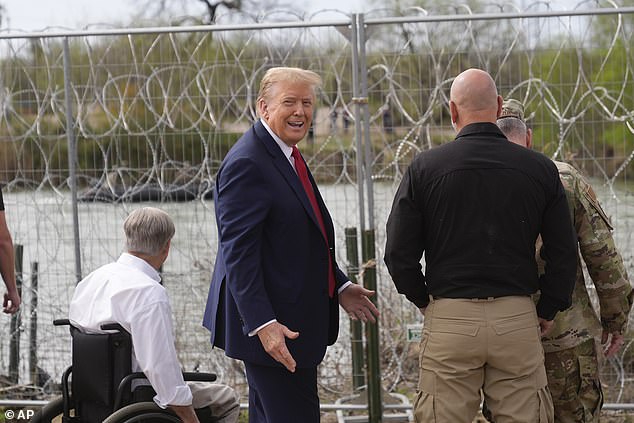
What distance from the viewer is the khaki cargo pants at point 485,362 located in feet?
11.8

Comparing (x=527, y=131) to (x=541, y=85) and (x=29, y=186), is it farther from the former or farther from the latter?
(x=29, y=186)

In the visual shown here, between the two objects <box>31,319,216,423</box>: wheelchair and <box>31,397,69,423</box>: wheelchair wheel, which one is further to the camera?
<box>31,397,69,423</box>: wheelchair wheel

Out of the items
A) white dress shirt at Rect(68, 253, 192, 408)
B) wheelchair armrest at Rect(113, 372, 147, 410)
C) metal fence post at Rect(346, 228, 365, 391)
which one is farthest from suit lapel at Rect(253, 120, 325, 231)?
metal fence post at Rect(346, 228, 365, 391)

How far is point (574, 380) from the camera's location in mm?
4004

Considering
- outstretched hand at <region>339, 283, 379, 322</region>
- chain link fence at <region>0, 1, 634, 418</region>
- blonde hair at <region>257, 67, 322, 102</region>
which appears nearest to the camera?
blonde hair at <region>257, 67, 322, 102</region>

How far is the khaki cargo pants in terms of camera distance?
360 cm

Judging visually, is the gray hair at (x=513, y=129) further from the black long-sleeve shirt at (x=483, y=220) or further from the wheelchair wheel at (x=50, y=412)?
the wheelchair wheel at (x=50, y=412)

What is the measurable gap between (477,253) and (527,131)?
739mm

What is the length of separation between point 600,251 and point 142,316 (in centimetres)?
189

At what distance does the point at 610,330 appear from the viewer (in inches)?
161

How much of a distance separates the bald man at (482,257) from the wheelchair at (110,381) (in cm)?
106

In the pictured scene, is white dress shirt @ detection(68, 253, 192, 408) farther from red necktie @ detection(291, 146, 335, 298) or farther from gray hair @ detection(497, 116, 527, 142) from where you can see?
gray hair @ detection(497, 116, 527, 142)

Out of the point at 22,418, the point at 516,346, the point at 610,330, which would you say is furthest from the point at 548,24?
the point at 22,418

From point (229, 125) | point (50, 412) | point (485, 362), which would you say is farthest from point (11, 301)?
point (485, 362)
